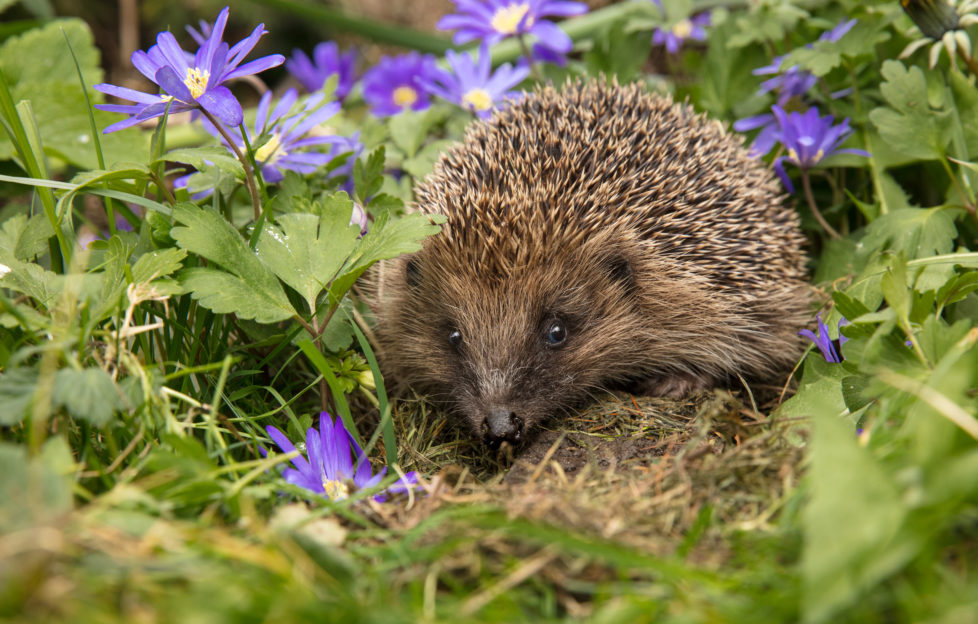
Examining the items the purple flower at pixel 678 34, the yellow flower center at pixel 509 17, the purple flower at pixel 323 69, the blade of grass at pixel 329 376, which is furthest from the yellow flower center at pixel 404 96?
the blade of grass at pixel 329 376

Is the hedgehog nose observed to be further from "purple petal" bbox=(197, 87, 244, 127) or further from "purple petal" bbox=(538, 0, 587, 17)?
"purple petal" bbox=(538, 0, 587, 17)

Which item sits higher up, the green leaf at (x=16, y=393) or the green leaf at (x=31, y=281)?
the green leaf at (x=31, y=281)

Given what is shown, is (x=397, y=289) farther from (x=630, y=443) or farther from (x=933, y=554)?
(x=933, y=554)

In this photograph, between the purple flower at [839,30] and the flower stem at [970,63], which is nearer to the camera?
the flower stem at [970,63]

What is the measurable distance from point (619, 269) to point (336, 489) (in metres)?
1.48

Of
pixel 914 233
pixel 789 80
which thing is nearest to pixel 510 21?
pixel 789 80

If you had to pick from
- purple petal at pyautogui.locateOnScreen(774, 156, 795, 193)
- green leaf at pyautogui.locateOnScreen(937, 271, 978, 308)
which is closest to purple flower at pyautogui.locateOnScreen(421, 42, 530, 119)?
purple petal at pyautogui.locateOnScreen(774, 156, 795, 193)

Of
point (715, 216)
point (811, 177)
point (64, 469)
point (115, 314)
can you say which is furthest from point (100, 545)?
point (811, 177)

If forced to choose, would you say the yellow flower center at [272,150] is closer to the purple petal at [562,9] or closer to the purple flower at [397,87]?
the purple flower at [397,87]

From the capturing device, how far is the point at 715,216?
3.41 meters

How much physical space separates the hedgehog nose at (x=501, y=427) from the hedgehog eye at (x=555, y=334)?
1.28 feet

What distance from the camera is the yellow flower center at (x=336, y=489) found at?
8.20 feet

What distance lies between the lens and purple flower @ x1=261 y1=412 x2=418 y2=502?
8.20 feet

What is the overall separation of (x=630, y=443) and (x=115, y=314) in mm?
1688
